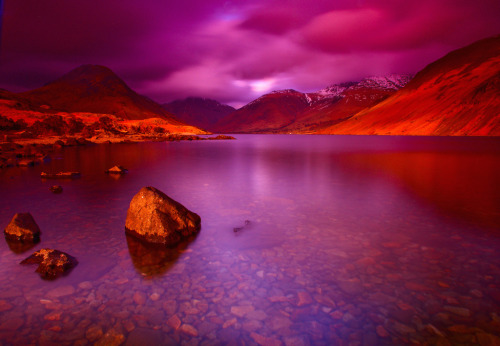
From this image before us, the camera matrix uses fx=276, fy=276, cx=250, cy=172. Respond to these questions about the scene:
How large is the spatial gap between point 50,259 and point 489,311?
366 inches

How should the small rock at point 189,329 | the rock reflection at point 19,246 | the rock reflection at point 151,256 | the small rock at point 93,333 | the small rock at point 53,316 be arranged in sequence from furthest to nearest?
the rock reflection at point 19,246, the rock reflection at point 151,256, the small rock at point 53,316, the small rock at point 189,329, the small rock at point 93,333

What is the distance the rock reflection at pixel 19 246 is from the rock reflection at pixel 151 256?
104 inches

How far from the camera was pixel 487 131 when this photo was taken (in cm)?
9712

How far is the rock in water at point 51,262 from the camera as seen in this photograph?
6359 millimetres

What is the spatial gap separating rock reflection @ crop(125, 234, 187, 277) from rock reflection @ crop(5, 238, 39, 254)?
264 centimetres

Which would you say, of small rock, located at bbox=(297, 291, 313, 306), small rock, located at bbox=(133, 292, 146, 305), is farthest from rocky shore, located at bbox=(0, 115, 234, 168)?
small rock, located at bbox=(297, 291, 313, 306)

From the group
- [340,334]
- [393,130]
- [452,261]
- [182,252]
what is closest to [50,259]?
[182,252]

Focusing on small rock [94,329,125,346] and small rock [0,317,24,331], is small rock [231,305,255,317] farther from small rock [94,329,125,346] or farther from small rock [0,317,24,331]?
small rock [0,317,24,331]

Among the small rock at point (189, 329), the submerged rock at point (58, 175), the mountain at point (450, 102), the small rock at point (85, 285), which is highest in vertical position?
the mountain at point (450, 102)

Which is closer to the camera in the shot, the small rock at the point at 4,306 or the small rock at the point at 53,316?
the small rock at the point at 53,316

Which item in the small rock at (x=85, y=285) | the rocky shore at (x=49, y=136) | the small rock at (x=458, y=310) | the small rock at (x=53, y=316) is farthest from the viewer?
the rocky shore at (x=49, y=136)

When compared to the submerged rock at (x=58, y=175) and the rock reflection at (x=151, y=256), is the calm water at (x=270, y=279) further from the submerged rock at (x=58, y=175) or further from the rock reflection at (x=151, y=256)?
the submerged rock at (x=58, y=175)

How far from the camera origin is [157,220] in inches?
331

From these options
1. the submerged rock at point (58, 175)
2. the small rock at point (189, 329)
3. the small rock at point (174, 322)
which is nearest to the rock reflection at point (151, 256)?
the small rock at point (174, 322)
